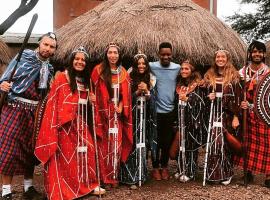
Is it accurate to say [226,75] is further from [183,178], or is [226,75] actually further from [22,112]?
[22,112]

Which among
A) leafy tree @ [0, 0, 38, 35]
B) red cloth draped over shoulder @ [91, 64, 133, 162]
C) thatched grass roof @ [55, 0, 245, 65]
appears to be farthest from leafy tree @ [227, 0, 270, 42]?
red cloth draped over shoulder @ [91, 64, 133, 162]

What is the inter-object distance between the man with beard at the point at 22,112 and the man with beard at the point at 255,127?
2417 mm

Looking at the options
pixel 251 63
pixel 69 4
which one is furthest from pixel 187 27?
pixel 69 4

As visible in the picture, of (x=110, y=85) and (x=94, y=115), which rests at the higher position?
(x=110, y=85)

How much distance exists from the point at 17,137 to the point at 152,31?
3623mm

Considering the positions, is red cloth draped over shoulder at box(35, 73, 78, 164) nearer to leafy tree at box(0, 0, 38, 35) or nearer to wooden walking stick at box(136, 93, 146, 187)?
wooden walking stick at box(136, 93, 146, 187)

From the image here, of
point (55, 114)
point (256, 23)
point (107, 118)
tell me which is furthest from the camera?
point (256, 23)

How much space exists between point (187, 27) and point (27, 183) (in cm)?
428

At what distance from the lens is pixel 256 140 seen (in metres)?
5.59

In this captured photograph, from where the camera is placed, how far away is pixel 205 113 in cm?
570

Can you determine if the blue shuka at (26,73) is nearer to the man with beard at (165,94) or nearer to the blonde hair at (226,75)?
the man with beard at (165,94)

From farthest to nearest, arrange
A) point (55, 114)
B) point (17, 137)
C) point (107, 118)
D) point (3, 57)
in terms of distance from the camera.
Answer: point (3, 57)
point (107, 118)
point (17, 137)
point (55, 114)

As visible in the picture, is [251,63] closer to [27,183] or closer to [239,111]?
[239,111]

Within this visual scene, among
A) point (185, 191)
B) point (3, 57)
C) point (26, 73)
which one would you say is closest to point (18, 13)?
point (3, 57)
